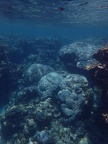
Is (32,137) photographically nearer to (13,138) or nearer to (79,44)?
(13,138)

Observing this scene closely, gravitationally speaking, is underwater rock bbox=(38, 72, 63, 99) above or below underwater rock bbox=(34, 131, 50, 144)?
above

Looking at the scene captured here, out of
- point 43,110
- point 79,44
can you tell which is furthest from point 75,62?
point 43,110

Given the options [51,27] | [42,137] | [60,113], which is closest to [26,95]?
[60,113]

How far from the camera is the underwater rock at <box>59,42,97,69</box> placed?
56.5 feet

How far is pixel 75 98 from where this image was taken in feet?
38.1

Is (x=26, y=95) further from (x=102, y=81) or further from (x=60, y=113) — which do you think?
(x=102, y=81)

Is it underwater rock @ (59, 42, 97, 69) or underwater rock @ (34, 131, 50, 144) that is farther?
underwater rock @ (59, 42, 97, 69)


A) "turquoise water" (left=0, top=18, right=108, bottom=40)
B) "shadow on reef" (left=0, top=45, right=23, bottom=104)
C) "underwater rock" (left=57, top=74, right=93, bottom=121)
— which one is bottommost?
"turquoise water" (left=0, top=18, right=108, bottom=40)

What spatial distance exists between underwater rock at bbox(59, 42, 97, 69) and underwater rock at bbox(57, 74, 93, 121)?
4662mm

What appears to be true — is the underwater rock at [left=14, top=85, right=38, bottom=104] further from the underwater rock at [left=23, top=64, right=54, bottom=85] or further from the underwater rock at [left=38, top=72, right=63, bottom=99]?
the underwater rock at [left=23, top=64, right=54, bottom=85]

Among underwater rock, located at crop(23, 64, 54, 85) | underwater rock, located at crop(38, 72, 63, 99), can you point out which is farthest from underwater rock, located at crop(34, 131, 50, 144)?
underwater rock, located at crop(23, 64, 54, 85)

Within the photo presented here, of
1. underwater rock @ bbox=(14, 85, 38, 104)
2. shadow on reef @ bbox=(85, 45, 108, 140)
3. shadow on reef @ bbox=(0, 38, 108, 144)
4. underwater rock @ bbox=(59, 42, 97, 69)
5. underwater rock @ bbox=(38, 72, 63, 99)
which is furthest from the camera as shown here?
underwater rock @ bbox=(59, 42, 97, 69)

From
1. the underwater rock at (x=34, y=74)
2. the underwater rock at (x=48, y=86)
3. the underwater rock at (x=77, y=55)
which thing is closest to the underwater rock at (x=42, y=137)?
the underwater rock at (x=48, y=86)

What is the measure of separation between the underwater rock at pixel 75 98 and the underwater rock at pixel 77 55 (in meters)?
4.66
